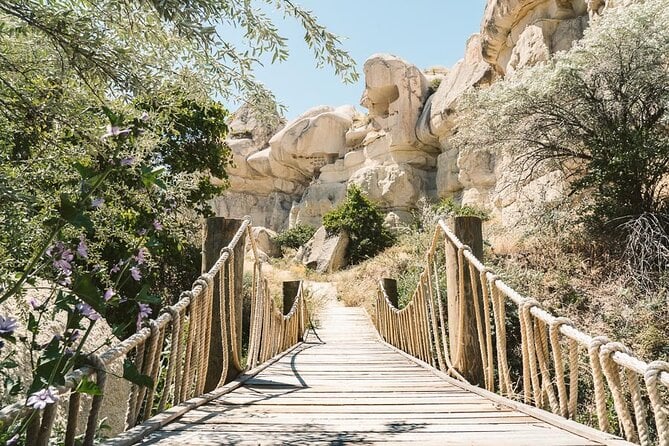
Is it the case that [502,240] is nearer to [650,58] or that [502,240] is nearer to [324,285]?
[650,58]

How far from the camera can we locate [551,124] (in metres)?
8.85

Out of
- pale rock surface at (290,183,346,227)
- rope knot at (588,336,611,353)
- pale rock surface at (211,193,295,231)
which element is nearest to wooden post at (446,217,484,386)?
rope knot at (588,336,611,353)

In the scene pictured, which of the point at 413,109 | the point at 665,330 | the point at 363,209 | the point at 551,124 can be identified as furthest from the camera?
the point at 413,109

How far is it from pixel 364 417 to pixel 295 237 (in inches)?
853

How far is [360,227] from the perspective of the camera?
1922 cm

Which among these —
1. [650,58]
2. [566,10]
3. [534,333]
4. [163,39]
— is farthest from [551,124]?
[163,39]

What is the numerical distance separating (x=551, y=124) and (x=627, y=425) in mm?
8444

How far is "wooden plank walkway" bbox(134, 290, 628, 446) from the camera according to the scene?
1.61 metres

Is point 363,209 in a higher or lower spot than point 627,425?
higher

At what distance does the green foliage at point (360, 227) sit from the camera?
18938 millimetres

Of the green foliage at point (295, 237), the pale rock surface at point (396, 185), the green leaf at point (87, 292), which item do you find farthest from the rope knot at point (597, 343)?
the green foliage at point (295, 237)

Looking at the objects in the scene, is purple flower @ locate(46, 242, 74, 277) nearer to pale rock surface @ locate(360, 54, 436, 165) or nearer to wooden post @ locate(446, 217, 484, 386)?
wooden post @ locate(446, 217, 484, 386)

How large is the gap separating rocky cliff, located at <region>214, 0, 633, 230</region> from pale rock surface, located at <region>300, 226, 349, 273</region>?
3054 mm

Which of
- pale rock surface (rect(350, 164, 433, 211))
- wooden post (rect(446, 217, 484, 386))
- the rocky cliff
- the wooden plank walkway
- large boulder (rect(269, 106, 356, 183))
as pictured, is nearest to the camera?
the wooden plank walkway
